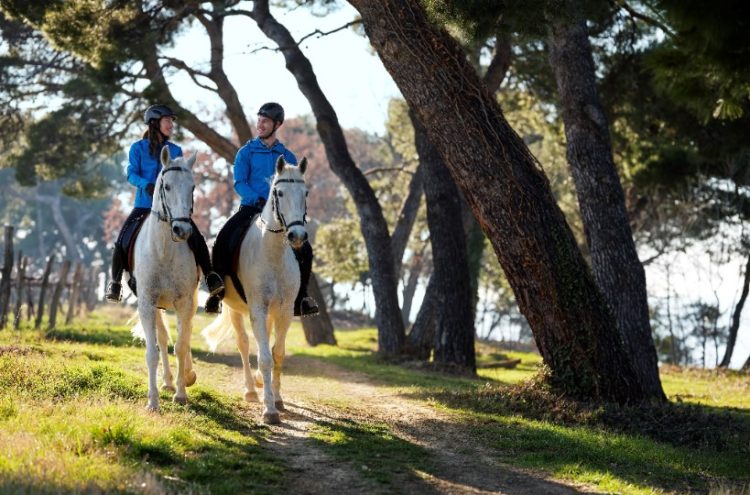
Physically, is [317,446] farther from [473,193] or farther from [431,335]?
[431,335]

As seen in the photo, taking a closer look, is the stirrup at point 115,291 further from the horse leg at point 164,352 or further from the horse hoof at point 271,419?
the horse hoof at point 271,419

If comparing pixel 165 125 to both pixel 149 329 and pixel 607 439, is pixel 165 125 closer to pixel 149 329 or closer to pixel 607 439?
pixel 149 329

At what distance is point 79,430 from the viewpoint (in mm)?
6941

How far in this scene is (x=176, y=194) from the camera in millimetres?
8234

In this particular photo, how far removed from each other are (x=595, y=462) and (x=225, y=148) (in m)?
14.4

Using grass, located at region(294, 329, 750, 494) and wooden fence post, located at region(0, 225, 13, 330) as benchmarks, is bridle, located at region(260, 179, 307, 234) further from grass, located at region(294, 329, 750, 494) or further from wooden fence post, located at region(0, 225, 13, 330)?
wooden fence post, located at region(0, 225, 13, 330)

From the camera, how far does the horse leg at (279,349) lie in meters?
9.27

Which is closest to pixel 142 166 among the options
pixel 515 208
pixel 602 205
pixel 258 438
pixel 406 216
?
pixel 258 438

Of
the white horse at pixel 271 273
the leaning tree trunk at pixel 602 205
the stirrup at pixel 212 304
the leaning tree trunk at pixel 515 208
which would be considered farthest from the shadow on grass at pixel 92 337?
the leaning tree trunk at pixel 602 205

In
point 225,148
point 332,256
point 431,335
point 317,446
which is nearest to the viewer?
point 317,446

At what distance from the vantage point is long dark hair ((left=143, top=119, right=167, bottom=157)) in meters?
9.62

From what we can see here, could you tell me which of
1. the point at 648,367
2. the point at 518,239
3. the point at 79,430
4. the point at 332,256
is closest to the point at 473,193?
the point at 518,239

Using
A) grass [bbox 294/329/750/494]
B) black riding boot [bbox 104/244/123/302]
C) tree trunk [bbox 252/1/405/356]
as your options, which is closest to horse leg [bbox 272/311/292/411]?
black riding boot [bbox 104/244/123/302]

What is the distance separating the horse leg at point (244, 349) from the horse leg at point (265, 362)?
1.25 m
